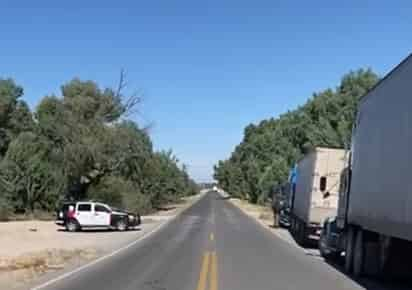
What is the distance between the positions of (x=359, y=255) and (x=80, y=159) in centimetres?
4140

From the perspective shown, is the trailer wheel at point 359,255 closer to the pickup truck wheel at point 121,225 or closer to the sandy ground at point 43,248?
the sandy ground at point 43,248

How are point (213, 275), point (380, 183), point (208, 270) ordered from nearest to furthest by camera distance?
point (380, 183) → point (213, 275) → point (208, 270)

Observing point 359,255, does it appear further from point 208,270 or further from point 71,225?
point 71,225

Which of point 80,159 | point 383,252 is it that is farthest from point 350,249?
point 80,159

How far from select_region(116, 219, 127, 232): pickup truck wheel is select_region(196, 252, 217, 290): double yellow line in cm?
1746

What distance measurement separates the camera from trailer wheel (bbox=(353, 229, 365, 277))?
18484mm

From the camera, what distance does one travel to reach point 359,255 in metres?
18.6

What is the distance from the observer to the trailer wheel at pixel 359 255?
1848cm

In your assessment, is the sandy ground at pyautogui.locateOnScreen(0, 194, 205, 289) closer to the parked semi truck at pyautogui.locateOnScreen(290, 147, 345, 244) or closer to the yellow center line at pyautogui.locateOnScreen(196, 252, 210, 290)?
the yellow center line at pyautogui.locateOnScreen(196, 252, 210, 290)

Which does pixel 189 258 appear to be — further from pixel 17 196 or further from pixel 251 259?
pixel 17 196

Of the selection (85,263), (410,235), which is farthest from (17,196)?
(410,235)

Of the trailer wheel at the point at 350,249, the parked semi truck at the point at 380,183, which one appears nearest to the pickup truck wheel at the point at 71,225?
the parked semi truck at the point at 380,183

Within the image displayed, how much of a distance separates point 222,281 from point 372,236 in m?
4.38

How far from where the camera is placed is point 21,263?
68.7 feet
